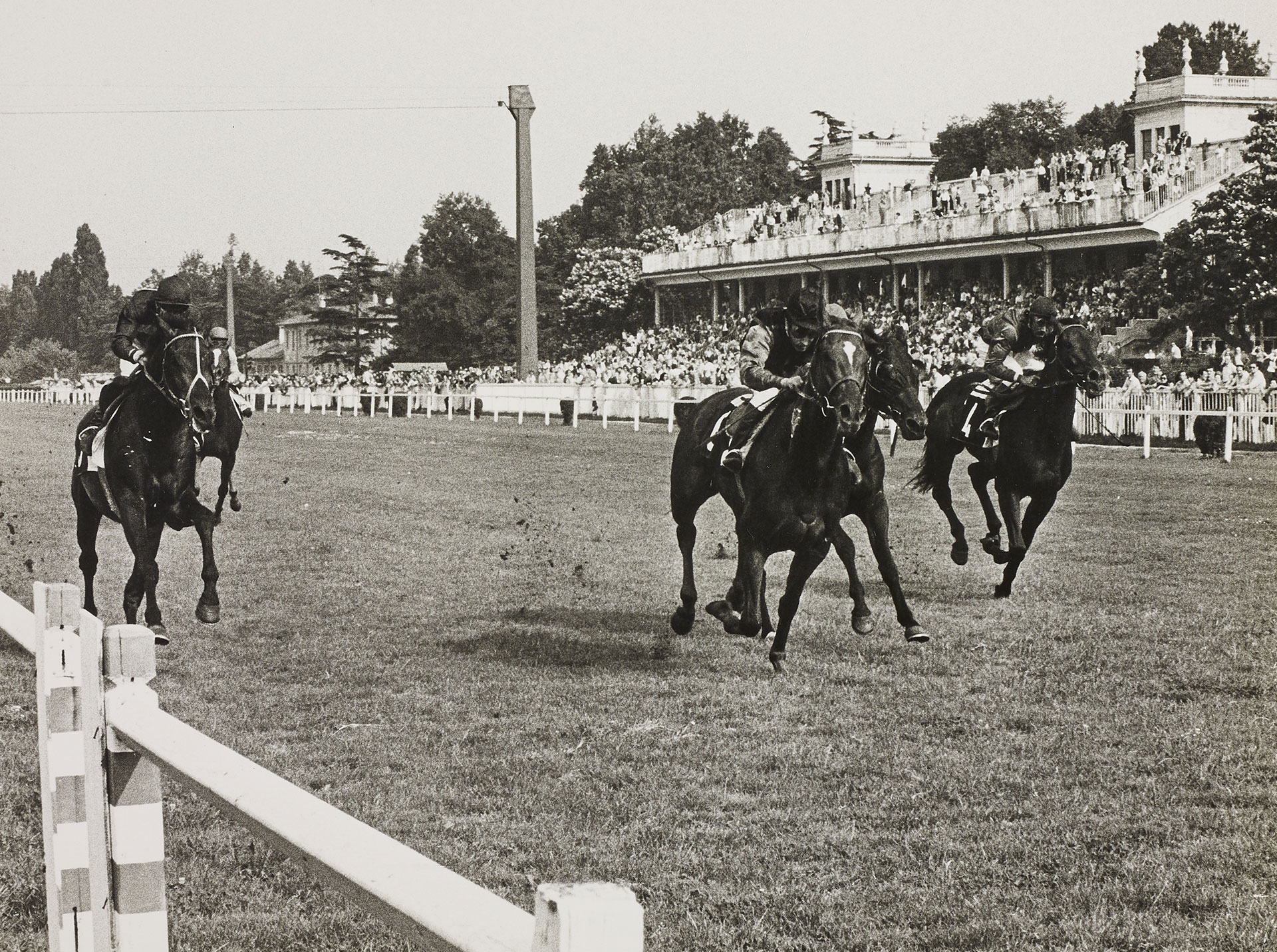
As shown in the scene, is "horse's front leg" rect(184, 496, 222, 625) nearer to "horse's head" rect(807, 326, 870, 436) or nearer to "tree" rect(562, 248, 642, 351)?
"horse's head" rect(807, 326, 870, 436)

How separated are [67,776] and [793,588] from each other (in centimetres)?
574

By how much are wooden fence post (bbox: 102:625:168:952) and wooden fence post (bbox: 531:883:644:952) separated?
6.47ft

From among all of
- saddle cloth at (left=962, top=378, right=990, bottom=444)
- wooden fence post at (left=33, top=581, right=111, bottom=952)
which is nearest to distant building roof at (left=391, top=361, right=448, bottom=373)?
saddle cloth at (left=962, top=378, right=990, bottom=444)

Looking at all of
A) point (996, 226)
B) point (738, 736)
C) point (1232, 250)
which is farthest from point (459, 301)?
point (738, 736)

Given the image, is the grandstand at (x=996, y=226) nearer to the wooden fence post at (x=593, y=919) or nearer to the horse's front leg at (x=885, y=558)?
the horse's front leg at (x=885, y=558)

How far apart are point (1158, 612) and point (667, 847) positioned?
683 cm

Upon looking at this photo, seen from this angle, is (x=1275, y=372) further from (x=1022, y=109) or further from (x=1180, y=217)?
(x=1022, y=109)

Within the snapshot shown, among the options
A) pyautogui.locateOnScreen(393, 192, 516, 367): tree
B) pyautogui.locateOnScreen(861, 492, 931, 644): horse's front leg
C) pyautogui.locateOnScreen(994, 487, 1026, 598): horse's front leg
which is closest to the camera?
pyautogui.locateOnScreen(861, 492, 931, 644): horse's front leg

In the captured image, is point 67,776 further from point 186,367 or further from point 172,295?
point 172,295

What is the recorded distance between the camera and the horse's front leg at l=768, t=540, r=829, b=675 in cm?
912

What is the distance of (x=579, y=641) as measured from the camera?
37.0 ft

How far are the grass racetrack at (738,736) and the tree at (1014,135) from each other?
54.4 m

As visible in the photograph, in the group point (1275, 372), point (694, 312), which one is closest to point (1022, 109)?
point (694, 312)

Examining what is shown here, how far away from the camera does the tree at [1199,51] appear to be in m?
41.8
